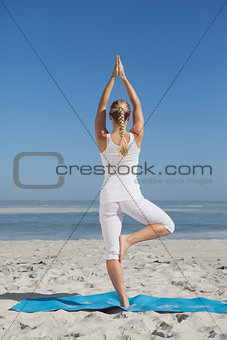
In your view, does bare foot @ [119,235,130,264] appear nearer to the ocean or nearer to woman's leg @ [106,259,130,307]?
woman's leg @ [106,259,130,307]

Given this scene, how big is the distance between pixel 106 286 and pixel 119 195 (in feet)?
4.64

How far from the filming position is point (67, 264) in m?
4.79

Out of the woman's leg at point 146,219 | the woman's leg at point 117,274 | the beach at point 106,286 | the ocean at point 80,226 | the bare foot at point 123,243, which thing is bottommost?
the ocean at point 80,226

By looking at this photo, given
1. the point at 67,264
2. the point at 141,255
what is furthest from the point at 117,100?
the point at 141,255

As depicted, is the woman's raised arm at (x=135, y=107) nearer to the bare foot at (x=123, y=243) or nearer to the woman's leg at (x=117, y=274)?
the bare foot at (x=123, y=243)

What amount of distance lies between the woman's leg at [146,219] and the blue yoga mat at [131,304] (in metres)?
0.49

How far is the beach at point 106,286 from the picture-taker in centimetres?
230

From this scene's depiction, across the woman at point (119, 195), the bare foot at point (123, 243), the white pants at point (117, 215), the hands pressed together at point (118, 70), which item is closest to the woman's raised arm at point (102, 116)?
the woman at point (119, 195)

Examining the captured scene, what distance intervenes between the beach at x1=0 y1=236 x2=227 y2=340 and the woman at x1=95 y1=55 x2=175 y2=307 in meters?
0.43

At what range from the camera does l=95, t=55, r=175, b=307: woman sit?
2660 millimetres

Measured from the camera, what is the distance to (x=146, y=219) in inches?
105

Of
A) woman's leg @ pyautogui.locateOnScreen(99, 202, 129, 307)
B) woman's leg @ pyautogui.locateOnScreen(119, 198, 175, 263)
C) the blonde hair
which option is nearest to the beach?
woman's leg @ pyautogui.locateOnScreen(99, 202, 129, 307)

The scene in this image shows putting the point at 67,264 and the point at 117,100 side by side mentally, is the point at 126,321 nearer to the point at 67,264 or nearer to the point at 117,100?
the point at 117,100

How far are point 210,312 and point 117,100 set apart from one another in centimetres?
184
